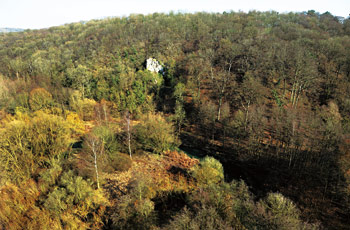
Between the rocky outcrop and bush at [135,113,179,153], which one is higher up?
the rocky outcrop

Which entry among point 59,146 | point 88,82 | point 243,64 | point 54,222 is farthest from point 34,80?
point 243,64

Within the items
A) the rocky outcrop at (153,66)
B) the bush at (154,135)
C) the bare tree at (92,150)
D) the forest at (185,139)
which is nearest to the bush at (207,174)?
the forest at (185,139)

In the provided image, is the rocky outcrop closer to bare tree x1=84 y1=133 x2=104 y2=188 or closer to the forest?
the forest

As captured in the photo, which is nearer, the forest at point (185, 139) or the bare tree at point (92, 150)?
the forest at point (185, 139)

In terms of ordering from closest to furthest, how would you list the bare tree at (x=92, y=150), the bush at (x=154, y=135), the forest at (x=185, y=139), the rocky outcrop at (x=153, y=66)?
the forest at (x=185, y=139) → the bare tree at (x=92, y=150) → the bush at (x=154, y=135) → the rocky outcrop at (x=153, y=66)

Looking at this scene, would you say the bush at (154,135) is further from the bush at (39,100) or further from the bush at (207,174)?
the bush at (39,100)

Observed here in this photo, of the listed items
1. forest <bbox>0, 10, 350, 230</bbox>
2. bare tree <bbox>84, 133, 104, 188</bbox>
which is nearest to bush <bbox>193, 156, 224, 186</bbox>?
forest <bbox>0, 10, 350, 230</bbox>

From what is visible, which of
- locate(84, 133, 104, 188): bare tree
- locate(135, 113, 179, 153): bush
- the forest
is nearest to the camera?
the forest

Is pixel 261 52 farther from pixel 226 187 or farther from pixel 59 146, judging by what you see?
pixel 59 146

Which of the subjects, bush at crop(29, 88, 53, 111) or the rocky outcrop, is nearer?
bush at crop(29, 88, 53, 111)
